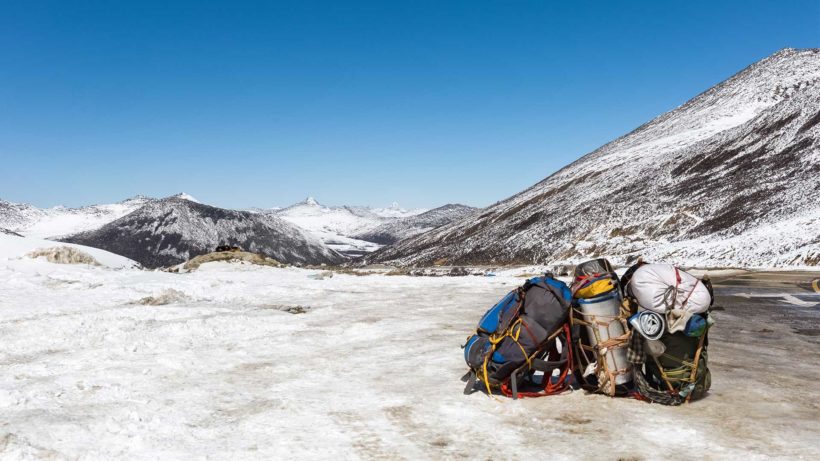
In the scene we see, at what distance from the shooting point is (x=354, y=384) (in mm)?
7871

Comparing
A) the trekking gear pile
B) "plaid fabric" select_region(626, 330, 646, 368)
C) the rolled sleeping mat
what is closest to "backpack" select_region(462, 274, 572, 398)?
the trekking gear pile

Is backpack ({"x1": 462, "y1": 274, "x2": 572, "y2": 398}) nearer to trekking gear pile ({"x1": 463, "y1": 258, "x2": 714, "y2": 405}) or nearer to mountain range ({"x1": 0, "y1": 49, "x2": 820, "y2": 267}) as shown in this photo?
trekking gear pile ({"x1": 463, "y1": 258, "x2": 714, "y2": 405})

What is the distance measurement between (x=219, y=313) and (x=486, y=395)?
932 centimetres

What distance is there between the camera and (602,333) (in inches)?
287

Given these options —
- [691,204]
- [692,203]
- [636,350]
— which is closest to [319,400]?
[636,350]

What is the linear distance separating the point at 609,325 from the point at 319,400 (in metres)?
4.39

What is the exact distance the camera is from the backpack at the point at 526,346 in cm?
714

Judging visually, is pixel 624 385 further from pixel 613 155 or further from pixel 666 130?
pixel 666 130

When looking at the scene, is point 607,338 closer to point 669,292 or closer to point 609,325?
point 609,325

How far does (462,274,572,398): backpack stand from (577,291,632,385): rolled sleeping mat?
335mm

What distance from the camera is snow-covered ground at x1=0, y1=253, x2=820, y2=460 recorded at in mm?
5391

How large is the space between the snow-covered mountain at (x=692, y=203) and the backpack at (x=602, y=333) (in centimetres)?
4184

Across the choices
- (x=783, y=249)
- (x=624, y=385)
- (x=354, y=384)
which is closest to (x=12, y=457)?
(x=354, y=384)

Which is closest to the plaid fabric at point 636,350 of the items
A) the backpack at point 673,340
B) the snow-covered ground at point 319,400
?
the backpack at point 673,340
